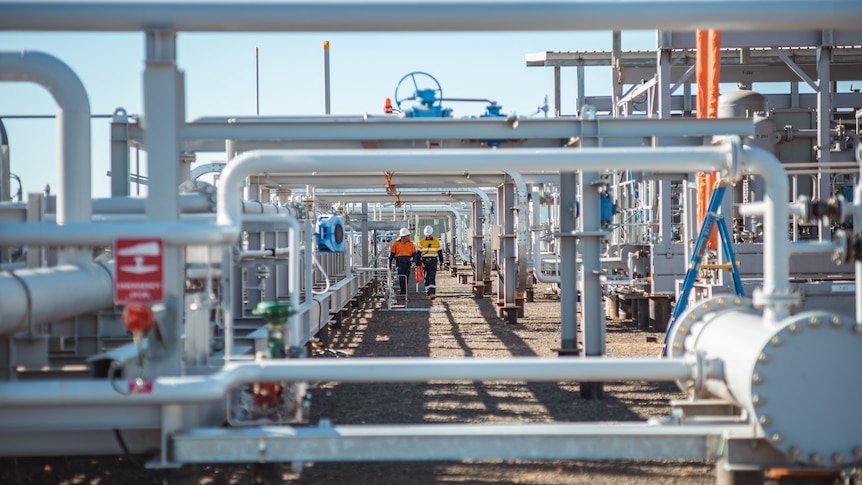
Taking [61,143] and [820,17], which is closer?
[820,17]

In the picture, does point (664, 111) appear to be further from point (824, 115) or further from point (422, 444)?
point (422, 444)

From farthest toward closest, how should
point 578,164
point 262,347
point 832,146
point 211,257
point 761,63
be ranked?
point 761,63 → point 832,146 → point 262,347 → point 211,257 → point 578,164

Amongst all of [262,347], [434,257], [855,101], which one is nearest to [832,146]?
[855,101]

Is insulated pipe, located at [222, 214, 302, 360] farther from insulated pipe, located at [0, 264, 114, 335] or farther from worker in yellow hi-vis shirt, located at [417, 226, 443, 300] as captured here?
worker in yellow hi-vis shirt, located at [417, 226, 443, 300]

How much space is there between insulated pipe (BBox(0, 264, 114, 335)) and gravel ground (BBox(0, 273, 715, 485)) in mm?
929

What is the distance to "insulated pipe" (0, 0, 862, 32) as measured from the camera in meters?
3.70

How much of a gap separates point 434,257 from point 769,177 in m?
13.8

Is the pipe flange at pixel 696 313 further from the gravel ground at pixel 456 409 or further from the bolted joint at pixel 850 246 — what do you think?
the gravel ground at pixel 456 409

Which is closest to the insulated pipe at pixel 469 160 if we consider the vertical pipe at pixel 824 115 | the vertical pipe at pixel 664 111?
the vertical pipe at pixel 664 111

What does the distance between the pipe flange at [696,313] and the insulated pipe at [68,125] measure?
3.10 meters

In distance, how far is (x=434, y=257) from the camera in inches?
691

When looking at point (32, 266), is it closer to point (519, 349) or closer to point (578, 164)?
point (578, 164)

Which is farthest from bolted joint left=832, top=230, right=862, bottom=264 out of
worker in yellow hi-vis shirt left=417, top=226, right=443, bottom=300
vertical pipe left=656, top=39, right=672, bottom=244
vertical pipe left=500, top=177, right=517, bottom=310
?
worker in yellow hi-vis shirt left=417, top=226, right=443, bottom=300

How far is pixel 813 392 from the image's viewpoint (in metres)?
3.59
